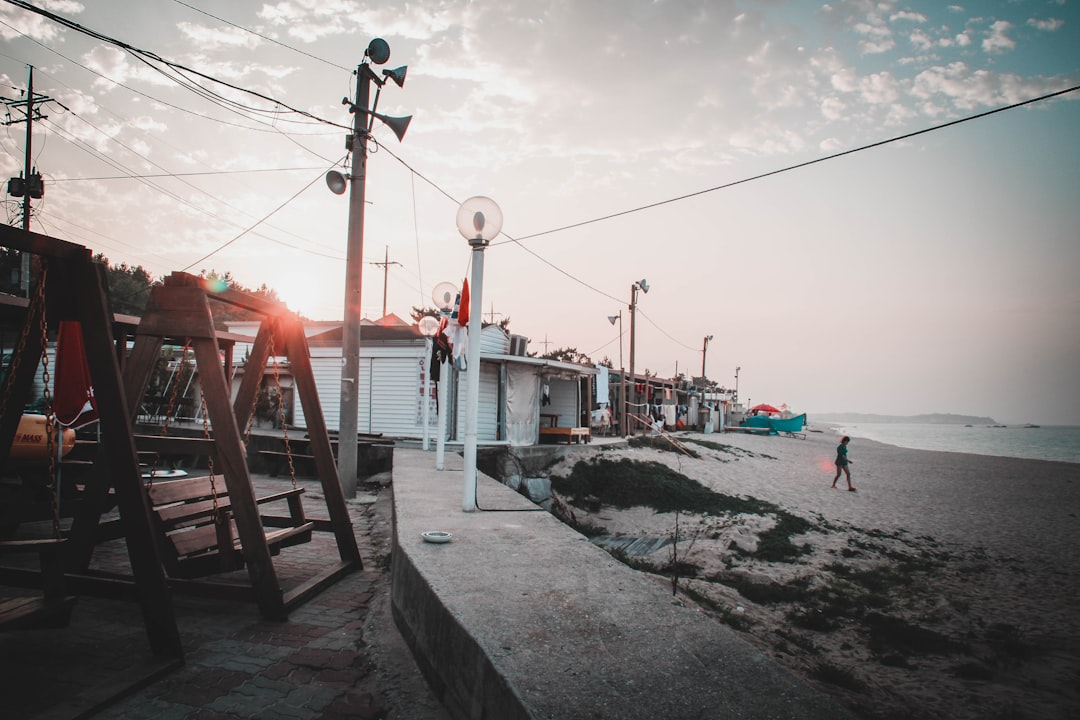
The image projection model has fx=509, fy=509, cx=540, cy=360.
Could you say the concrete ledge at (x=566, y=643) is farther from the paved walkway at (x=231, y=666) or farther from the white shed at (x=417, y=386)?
the white shed at (x=417, y=386)

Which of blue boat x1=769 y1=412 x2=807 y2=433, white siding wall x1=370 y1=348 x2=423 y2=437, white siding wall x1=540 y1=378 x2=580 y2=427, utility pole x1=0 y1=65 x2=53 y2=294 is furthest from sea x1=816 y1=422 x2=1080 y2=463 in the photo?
utility pole x1=0 y1=65 x2=53 y2=294

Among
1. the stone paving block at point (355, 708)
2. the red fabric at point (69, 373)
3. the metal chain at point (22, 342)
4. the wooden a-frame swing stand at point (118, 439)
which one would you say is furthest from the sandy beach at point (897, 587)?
the red fabric at point (69, 373)

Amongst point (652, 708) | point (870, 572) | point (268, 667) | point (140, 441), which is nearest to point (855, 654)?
point (870, 572)

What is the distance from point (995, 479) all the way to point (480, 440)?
77.8 feet

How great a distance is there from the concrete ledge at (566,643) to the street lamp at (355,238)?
5.36 m

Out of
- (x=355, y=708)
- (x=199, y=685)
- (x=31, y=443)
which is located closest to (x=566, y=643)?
(x=355, y=708)

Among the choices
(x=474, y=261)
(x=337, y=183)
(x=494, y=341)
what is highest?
(x=337, y=183)

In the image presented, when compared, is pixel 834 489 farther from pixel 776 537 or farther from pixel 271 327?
pixel 271 327

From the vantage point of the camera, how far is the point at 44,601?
2.99m

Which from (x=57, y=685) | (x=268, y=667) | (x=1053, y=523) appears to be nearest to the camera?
(x=57, y=685)

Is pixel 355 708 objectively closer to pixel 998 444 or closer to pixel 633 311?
pixel 633 311

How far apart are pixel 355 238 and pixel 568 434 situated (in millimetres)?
13200

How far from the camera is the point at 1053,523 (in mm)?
14062

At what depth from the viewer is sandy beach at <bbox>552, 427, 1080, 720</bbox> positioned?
472cm
